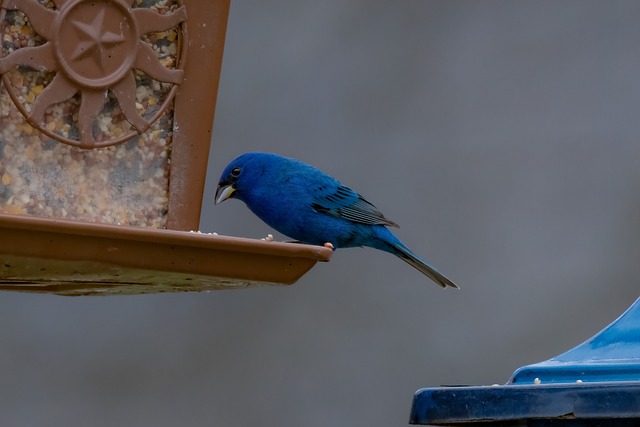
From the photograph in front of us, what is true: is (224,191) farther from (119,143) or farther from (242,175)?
(119,143)

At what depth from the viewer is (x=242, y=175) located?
196 inches

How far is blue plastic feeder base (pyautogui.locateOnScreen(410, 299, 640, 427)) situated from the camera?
2.15m

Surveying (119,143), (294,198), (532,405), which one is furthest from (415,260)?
(532,405)

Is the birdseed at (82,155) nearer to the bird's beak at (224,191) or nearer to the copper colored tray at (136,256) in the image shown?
the copper colored tray at (136,256)

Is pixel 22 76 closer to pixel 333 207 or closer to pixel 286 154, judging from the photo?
pixel 333 207

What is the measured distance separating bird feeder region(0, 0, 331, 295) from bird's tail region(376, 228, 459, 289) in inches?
84.7

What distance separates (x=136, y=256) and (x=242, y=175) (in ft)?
6.73

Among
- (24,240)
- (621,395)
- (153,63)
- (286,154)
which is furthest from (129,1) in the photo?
(286,154)

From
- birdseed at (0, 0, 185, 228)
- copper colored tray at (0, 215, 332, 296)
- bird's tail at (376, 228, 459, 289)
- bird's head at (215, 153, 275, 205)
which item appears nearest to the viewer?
copper colored tray at (0, 215, 332, 296)

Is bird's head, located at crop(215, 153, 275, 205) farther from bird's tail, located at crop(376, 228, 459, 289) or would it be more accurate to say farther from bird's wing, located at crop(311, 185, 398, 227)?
bird's tail, located at crop(376, 228, 459, 289)

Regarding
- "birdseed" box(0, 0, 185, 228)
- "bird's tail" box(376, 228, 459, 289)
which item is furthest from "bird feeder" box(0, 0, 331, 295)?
"bird's tail" box(376, 228, 459, 289)

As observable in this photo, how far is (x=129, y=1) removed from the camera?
3.33 m

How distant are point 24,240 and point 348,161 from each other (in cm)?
A: 418

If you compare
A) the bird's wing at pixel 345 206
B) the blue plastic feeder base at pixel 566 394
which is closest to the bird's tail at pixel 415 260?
the bird's wing at pixel 345 206
